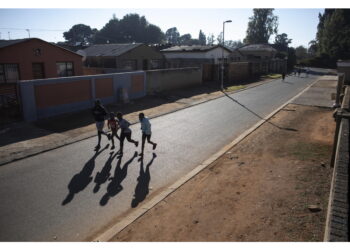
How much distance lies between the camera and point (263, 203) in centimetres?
688

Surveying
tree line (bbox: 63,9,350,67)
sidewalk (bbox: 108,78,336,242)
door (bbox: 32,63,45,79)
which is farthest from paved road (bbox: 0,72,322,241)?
tree line (bbox: 63,9,350,67)

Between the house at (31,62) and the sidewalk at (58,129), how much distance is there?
18.8ft

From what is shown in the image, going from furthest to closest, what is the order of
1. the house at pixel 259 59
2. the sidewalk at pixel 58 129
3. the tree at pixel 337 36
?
the tree at pixel 337 36 → the house at pixel 259 59 → the sidewalk at pixel 58 129

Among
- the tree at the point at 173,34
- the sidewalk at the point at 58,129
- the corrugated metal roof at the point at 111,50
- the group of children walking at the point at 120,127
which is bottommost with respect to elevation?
the sidewalk at the point at 58,129

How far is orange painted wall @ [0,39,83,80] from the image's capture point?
67.9 feet

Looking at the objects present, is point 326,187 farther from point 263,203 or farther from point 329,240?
point 329,240

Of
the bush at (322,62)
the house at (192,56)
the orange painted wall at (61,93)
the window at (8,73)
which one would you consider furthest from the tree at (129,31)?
Answer: the orange painted wall at (61,93)

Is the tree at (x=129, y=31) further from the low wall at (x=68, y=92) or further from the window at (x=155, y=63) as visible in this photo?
the low wall at (x=68, y=92)

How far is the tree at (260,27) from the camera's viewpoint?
87.2 meters

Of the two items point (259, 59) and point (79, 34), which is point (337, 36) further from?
point (79, 34)

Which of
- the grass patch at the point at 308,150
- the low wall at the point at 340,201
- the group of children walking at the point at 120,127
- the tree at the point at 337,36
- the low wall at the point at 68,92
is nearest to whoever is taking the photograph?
the low wall at the point at 340,201

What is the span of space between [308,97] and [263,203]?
20.8 m

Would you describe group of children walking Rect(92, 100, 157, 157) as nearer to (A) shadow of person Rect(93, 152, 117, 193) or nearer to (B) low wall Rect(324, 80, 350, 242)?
(A) shadow of person Rect(93, 152, 117, 193)

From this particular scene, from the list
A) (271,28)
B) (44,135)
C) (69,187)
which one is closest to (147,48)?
(44,135)
